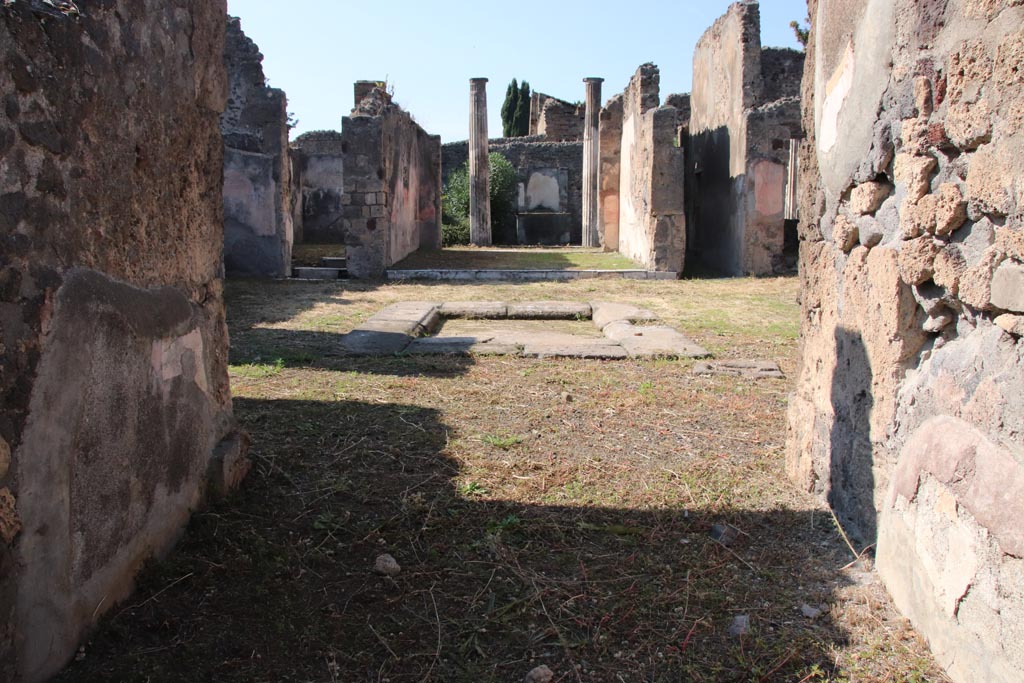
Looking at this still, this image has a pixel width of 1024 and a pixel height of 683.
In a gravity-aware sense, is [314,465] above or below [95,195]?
below

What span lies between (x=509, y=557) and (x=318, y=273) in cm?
1079

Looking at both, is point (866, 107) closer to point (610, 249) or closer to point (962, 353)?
point (962, 353)

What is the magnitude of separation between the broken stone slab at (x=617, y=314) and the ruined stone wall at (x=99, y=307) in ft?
17.4

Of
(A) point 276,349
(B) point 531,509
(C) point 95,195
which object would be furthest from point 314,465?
(A) point 276,349

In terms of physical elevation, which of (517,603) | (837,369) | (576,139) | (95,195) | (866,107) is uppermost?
(576,139)

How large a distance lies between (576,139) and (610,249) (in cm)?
1014

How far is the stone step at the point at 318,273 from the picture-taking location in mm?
12945

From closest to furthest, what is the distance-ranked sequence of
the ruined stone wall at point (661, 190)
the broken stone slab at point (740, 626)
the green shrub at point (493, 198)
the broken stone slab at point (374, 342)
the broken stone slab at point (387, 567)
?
the broken stone slab at point (740, 626) < the broken stone slab at point (387, 567) < the broken stone slab at point (374, 342) < the ruined stone wall at point (661, 190) < the green shrub at point (493, 198)

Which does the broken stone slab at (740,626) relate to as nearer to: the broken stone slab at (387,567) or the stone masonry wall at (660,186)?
the broken stone slab at (387,567)

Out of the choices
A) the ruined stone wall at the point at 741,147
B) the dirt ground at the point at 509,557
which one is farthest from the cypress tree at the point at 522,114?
the dirt ground at the point at 509,557

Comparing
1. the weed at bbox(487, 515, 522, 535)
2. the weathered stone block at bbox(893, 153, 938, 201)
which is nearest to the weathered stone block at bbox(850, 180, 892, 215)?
the weathered stone block at bbox(893, 153, 938, 201)

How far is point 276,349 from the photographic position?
21.4ft

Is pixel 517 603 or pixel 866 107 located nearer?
pixel 517 603

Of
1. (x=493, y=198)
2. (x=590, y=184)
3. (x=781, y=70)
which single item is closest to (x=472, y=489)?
(x=781, y=70)
